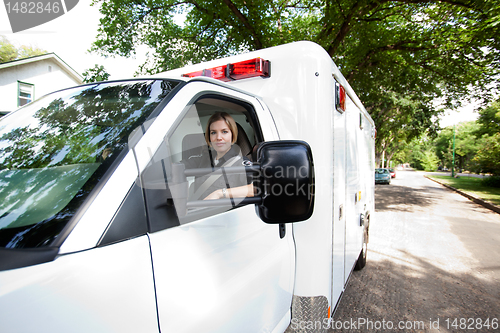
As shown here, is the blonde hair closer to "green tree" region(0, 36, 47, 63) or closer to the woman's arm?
the woman's arm

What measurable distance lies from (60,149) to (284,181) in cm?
97

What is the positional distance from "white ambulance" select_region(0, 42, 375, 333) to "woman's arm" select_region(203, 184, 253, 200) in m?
0.05

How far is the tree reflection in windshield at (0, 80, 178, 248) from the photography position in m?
0.93

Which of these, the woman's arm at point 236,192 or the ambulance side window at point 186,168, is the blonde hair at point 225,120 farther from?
the woman's arm at point 236,192

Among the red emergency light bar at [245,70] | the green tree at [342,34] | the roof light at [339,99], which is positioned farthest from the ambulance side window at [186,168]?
the green tree at [342,34]

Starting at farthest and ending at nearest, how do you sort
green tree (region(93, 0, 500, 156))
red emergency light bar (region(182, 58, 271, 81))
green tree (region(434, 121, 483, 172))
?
green tree (region(434, 121, 483, 172)) → green tree (region(93, 0, 500, 156)) → red emergency light bar (region(182, 58, 271, 81))

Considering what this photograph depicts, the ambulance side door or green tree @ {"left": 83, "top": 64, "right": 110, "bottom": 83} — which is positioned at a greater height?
green tree @ {"left": 83, "top": 64, "right": 110, "bottom": 83}

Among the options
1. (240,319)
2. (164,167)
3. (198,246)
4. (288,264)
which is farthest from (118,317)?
(288,264)

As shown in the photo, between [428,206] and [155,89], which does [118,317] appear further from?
[428,206]

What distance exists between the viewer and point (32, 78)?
15492 mm

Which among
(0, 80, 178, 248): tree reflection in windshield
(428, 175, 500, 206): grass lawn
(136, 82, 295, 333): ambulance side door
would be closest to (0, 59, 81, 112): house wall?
(0, 80, 178, 248): tree reflection in windshield

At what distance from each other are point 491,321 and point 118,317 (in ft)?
14.2

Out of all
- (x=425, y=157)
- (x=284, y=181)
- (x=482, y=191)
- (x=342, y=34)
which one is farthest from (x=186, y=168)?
(x=425, y=157)

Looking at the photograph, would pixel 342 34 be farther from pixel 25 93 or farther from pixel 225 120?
pixel 25 93
